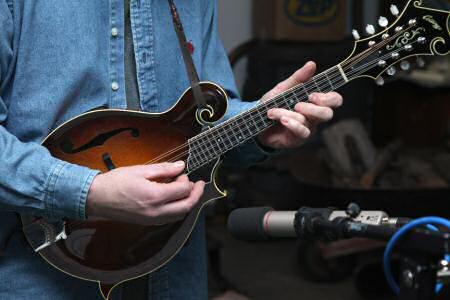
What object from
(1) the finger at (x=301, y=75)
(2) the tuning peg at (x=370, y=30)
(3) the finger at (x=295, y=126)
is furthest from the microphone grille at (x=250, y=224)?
(2) the tuning peg at (x=370, y=30)

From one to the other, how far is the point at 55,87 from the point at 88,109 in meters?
0.08

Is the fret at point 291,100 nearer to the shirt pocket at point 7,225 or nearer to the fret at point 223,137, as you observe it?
the fret at point 223,137

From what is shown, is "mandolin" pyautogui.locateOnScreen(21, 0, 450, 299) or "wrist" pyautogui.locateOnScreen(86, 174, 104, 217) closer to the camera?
"wrist" pyautogui.locateOnScreen(86, 174, 104, 217)

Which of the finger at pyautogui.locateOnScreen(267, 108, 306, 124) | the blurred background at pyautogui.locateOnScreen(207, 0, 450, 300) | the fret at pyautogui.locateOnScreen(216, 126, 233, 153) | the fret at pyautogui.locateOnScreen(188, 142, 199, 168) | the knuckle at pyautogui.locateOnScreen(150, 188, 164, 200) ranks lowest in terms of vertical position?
the blurred background at pyautogui.locateOnScreen(207, 0, 450, 300)

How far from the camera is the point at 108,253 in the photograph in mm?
1528

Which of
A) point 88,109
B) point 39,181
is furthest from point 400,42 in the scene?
point 39,181

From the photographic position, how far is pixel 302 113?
1485 millimetres

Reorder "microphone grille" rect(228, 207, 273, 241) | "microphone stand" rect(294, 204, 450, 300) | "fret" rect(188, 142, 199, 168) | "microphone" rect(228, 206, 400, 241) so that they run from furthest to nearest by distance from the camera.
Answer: "fret" rect(188, 142, 199, 168)
"microphone grille" rect(228, 207, 273, 241)
"microphone" rect(228, 206, 400, 241)
"microphone stand" rect(294, 204, 450, 300)

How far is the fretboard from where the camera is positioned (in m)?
1.52

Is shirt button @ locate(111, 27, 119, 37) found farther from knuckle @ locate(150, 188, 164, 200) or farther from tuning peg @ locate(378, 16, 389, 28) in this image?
tuning peg @ locate(378, 16, 389, 28)

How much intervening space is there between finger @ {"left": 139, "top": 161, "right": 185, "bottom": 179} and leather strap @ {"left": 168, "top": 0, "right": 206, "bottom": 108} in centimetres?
16

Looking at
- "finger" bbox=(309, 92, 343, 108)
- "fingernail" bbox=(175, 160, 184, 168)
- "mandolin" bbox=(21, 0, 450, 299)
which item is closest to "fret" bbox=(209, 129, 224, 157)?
"mandolin" bbox=(21, 0, 450, 299)

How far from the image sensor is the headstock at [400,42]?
57.3 inches

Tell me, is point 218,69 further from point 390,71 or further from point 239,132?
point 390,71
